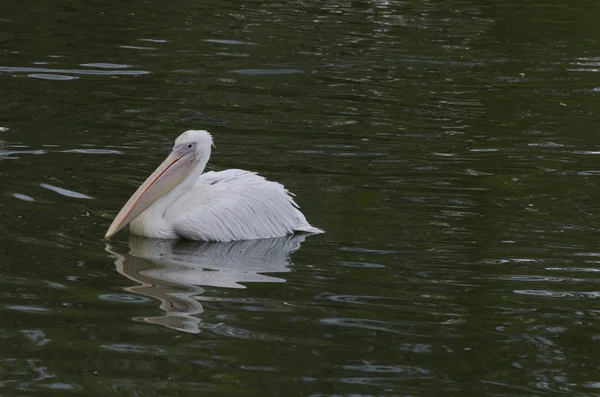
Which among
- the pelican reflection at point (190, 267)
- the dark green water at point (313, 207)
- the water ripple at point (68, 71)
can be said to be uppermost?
the water ripple at point (68, 71)

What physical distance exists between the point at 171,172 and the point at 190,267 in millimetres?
904

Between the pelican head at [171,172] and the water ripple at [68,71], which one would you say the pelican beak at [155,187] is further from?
the water ripple at [68,71]

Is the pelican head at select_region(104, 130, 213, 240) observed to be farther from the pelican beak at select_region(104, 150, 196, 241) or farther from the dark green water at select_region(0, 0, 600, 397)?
the dark green water at select_region(0, 0, 600, 397)

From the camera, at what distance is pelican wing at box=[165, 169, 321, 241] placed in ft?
23.8

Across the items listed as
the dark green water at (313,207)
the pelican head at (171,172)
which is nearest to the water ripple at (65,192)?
the dark green water at (313,207)

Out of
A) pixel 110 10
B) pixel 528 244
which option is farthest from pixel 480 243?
pixel 110 10

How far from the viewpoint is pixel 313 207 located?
7957 millimetres

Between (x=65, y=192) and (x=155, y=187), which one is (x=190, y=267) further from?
(x=65, y=192)

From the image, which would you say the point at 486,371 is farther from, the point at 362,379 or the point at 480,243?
the point at 480,243

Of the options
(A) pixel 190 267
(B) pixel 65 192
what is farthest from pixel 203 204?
(B) pixel 65 192

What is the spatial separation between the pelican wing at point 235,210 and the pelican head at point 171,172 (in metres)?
0.10

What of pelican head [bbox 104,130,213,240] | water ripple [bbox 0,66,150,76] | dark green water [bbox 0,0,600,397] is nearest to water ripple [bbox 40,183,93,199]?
dark green water [bbox 0,0,600,397]

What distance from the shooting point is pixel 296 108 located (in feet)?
35.0

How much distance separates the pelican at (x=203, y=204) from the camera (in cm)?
725
